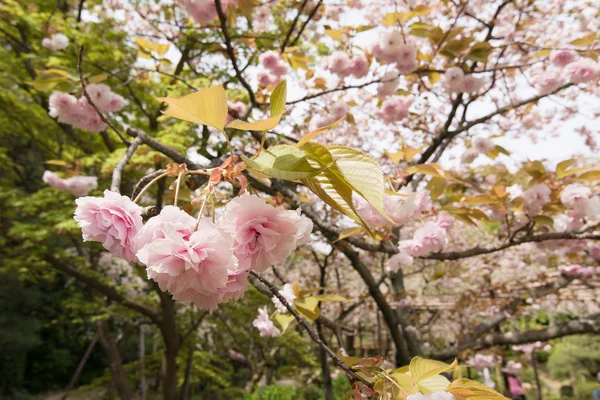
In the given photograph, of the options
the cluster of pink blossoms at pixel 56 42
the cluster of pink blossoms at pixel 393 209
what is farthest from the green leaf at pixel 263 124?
the cluster of pink blossoms at pixel 56 42

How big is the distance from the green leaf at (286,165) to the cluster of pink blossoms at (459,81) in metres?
1.71

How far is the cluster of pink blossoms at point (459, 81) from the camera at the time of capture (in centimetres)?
185

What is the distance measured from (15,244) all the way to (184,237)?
5306 millimetres

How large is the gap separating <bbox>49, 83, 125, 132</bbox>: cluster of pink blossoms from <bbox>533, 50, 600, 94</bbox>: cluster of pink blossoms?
7.57 feet

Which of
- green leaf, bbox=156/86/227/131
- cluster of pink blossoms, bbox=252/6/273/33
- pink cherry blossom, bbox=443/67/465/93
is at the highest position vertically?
cluster of pink blossoms, bbox=252/6/273/33

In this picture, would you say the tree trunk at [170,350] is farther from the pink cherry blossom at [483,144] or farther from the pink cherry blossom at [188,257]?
the pink cherry blossom at [188,257]

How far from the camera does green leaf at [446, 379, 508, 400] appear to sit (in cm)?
47

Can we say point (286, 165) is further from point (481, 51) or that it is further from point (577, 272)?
point (577, 272)

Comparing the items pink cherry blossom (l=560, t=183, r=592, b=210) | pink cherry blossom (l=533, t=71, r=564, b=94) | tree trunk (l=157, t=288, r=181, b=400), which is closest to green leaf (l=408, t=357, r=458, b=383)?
pink cherry blossom (l=560, t=183, r=592, b=210)

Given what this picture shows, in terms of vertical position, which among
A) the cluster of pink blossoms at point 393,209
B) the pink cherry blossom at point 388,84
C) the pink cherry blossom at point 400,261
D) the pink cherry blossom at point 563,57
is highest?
the pink cherry blossom at point 563,57

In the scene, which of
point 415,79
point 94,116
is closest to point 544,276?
point 415,79

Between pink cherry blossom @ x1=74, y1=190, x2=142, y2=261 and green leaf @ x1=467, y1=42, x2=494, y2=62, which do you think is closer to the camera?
pink cherry blossom @ x1=74, y1=190, x2=142, y2=261

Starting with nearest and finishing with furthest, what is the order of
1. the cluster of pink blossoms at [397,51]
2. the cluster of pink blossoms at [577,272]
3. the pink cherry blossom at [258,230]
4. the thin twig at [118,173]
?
1. the pink cherry blossom at [258,230]
2. the thin twig at [118,173]
3. the cluster of pink blossoms at [397,51]
4. the cluster of pink blossoms at [577,272]

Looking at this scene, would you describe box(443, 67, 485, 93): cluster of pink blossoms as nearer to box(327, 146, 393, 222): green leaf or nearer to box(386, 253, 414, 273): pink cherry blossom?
box(386, 253, 414, 273): pink cherry blossom
